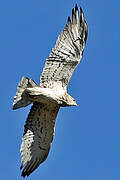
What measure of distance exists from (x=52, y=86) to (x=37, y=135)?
127 cm

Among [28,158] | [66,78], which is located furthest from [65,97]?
[28,158]

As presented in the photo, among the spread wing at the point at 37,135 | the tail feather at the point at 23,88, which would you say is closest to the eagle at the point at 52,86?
the spread wing at the point at 37,135

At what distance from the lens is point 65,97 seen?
16.8 m

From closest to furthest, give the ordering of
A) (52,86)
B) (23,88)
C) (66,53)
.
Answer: (23,88), (52,86), (66,53)

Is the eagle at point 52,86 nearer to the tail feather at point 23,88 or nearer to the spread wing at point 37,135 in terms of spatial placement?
the spread wing at point 37,135

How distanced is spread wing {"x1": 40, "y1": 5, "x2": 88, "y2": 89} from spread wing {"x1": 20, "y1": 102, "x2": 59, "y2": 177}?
0.62 metres

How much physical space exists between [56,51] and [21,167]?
114 inches

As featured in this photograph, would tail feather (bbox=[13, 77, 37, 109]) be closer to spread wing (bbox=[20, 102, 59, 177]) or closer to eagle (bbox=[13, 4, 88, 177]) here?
eagle (bbox=[13, 4, 88, 177])

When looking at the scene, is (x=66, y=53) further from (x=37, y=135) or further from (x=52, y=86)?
(x=37, y=135)

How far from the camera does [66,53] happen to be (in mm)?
17375

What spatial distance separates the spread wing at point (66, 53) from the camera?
17.2 m

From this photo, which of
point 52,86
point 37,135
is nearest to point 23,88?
point 52,86

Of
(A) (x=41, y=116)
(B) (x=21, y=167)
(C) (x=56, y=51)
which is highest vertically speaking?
(C) (x=56, y=51)

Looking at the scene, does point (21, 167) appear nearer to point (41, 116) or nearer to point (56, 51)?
point (41, 116)
